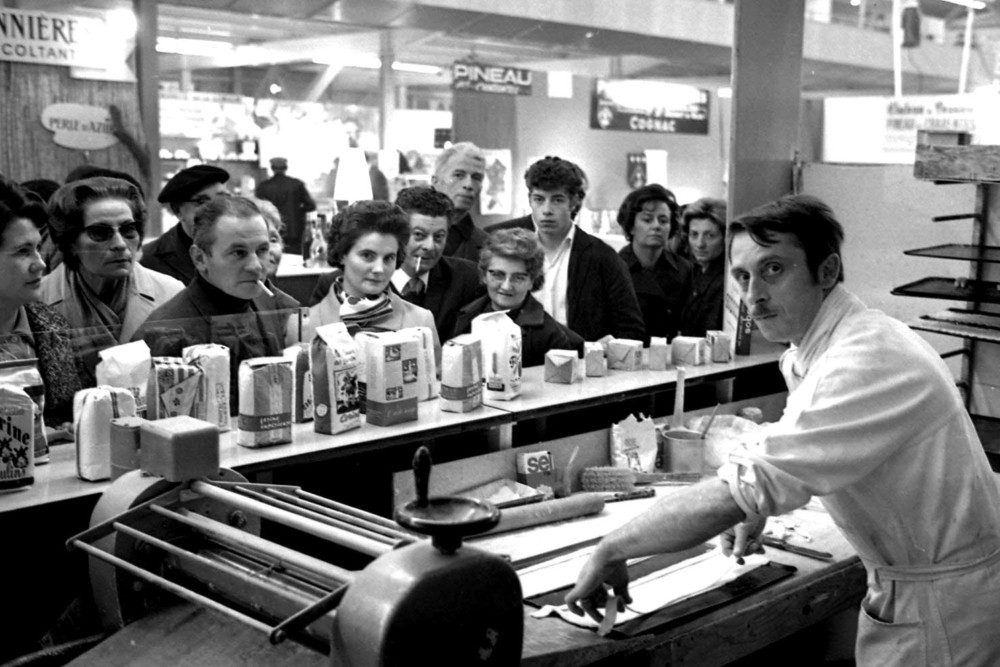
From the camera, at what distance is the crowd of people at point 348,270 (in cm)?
269

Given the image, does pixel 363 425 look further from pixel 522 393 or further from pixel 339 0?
pixel 339 0

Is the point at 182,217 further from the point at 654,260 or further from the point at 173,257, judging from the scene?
the point at 654,260

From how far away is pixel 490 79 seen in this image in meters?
6.96

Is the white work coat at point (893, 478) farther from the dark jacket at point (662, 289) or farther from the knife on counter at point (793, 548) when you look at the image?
the dark jacket at point (662, 289)

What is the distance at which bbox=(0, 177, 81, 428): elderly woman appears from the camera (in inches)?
101

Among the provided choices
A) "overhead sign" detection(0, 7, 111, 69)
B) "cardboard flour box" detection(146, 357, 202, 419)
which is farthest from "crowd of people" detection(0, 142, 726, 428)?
"overhead sign" detection(0, 7, 111, 69)

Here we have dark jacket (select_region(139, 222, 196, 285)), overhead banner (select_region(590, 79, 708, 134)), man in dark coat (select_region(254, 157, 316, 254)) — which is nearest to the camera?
dark jacket (select_region(139, 222, 196, 285))

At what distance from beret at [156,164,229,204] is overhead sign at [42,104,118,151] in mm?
2084

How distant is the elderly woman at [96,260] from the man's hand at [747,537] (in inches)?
75.7

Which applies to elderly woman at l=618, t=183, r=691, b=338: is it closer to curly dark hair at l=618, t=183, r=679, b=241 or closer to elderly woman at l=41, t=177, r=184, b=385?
curly dark hair at l=618, t=183, r=679, b=241

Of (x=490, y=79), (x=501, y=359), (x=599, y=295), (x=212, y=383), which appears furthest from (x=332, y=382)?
(x=490, y=79)

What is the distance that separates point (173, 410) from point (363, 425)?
1.50 ft

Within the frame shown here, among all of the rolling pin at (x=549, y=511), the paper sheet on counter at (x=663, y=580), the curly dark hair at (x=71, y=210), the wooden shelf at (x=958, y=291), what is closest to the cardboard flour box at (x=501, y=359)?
the rolling pin at (x=549, y=511)

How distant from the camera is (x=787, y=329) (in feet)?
6.84
